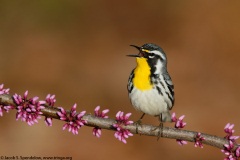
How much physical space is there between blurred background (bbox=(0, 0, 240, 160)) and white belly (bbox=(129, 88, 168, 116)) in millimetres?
8428

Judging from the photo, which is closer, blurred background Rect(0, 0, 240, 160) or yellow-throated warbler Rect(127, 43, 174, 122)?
yellow-throated warbler Rect(127, 43, 174, 122)

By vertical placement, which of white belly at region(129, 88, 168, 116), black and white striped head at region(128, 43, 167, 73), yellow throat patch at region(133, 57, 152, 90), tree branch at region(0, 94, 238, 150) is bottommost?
tree branch at region(0, 94, 238, 150)

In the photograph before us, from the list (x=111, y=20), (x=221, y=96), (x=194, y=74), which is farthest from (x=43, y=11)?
(x=221, y=96)

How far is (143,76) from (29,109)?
7.85ft

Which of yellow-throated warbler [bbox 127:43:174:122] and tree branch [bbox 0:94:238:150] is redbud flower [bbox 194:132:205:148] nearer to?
tree branch [bbox 0:94:238:150]

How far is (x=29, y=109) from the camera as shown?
596 cm

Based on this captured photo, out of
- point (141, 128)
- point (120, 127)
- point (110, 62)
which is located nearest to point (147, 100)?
point (141, 128)

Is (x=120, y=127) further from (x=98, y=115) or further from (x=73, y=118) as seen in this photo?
(x=73, y=118)

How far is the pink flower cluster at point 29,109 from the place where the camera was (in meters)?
5.96

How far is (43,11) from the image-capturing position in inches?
879

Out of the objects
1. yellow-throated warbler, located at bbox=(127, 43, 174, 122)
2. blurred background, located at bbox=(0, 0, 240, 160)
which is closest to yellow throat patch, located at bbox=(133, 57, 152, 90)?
yellow-throated warbler, located at bbox=(127, 43, 174, 122)

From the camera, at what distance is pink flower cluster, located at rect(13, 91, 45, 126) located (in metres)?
5.96

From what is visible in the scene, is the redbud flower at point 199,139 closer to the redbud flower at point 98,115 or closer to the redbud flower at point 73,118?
the redbud flower at point 98,115

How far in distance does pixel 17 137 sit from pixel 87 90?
12.3 feet
